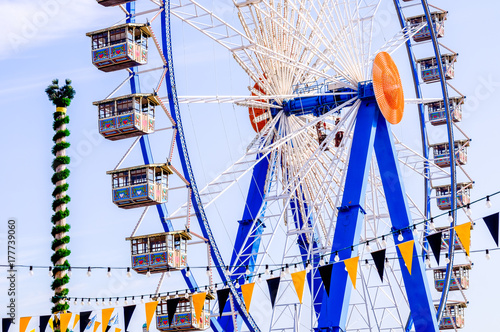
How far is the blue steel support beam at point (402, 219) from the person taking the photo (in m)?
30.4

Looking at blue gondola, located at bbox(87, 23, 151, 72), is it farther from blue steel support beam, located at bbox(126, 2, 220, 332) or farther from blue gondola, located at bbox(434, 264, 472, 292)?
blue gondola, located at bbox(434, 264, 472, 292)

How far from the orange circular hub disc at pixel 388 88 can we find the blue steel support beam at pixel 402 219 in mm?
471

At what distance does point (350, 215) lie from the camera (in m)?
29.0

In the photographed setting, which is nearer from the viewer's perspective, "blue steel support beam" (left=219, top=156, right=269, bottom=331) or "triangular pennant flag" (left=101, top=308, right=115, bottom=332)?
"triangular pennant flag" (left=101, top=308, right=115, bottom=332)

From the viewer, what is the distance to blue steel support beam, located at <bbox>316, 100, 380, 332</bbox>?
27.9 meters

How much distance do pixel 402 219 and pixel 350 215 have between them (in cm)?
241

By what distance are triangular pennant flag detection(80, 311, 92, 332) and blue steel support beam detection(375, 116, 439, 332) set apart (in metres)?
8.89

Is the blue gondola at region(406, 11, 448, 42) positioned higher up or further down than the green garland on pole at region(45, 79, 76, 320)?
higher up

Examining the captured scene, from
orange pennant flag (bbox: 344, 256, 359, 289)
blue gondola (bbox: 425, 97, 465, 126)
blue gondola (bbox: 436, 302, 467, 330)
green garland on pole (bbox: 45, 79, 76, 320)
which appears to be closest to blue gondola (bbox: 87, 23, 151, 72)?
green garland on pole (bbox: 45, 79, 76, 320)

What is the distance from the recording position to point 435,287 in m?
40.2

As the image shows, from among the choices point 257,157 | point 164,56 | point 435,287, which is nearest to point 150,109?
point 164,56

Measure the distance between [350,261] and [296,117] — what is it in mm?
9725

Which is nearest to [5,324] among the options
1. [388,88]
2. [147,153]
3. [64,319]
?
[64,319]

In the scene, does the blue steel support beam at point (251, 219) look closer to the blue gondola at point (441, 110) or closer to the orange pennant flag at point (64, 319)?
the orange pennant flag at point (64, 319)
